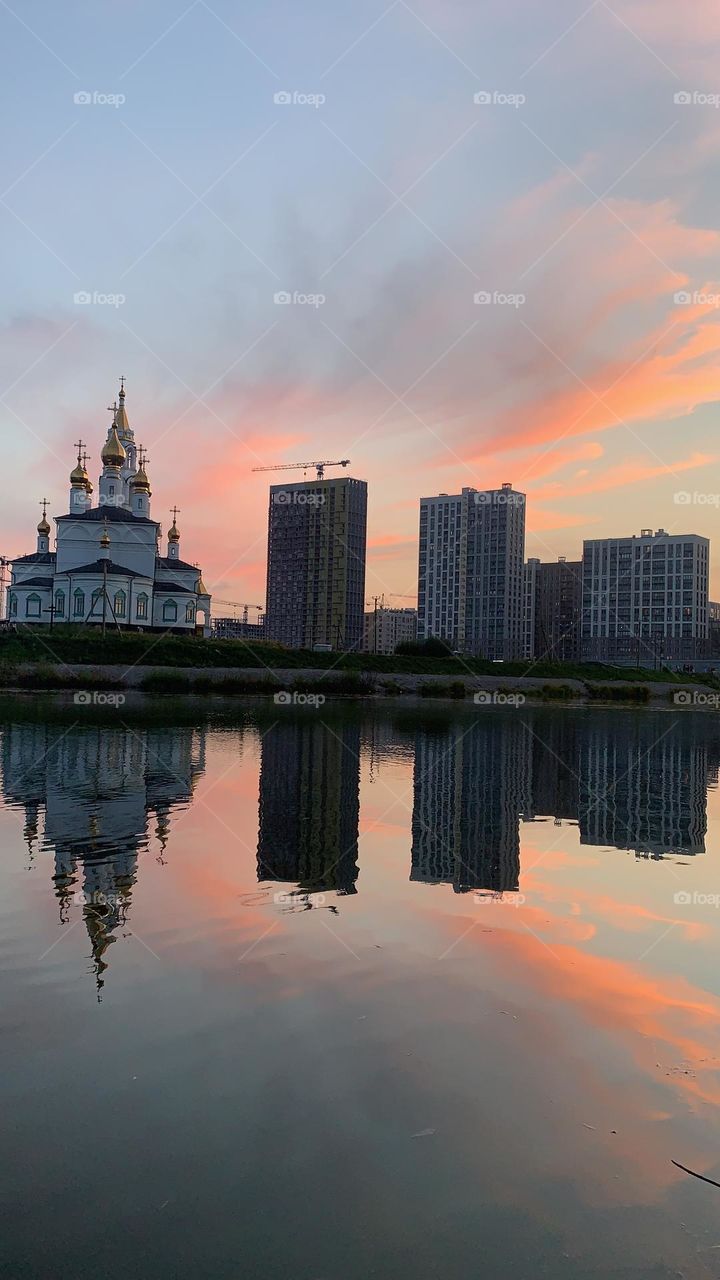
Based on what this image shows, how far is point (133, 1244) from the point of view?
4473 mm

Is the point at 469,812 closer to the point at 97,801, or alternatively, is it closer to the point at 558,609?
the point at 97,801

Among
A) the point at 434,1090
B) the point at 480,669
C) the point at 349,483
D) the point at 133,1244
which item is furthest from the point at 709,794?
the point at 349,483

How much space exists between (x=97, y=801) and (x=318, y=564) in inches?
5510

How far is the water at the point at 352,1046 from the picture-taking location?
15.2 ft

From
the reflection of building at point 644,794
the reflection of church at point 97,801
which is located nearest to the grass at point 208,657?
the reflection of church at point 97,801

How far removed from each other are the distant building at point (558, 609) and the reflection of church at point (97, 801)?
147356mm

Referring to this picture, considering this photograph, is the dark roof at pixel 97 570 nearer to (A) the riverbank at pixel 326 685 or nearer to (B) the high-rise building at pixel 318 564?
(A) the riverbank at pixel 326 685

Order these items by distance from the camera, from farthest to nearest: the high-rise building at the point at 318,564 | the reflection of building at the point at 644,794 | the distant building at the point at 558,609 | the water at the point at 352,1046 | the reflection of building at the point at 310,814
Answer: the distant building at the point at 558,609 < the high-rise building at the point at 318,564 < the reflection of building at the point at 644,794 < the reflection of building at the point at 310,814 < the water at the point at 352,1046

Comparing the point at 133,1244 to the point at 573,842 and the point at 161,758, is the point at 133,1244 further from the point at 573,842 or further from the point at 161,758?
the point at 161,758

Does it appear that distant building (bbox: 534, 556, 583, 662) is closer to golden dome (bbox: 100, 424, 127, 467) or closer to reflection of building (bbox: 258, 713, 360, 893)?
golden dome (bbox: 100, 424, 127, 467)

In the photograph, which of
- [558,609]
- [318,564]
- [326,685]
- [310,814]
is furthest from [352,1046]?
[558,609]

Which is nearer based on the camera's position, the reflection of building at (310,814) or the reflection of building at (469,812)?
the reflection of building at (310,814)

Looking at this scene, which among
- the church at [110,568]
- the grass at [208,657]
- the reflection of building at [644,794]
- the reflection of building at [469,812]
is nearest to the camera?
the reflection of building at [469,812]

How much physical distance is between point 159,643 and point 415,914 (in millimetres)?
63208
